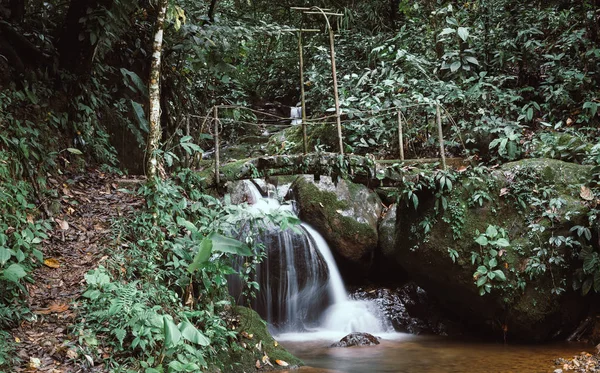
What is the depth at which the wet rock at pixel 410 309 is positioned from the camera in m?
8.89

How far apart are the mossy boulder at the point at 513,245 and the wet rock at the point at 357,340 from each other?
1.43m

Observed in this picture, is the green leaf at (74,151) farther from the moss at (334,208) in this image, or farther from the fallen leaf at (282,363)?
the moss at (334,208)

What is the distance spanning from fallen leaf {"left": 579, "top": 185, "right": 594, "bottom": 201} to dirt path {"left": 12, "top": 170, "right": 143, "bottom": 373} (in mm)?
6130

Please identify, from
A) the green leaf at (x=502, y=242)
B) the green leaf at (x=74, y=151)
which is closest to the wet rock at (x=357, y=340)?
the green leaf at (x=502, y=242)

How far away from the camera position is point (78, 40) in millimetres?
7289

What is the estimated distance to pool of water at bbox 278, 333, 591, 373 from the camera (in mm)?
6352

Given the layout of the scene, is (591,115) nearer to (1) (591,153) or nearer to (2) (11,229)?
(1) (591,153)

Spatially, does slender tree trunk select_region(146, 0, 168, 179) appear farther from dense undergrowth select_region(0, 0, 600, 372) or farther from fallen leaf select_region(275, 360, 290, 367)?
fallen leaf select_region(275, 360, 290, 367)

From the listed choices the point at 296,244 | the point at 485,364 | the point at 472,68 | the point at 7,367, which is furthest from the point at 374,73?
the point at 7,367

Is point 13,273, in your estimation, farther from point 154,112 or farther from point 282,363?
point 282,363

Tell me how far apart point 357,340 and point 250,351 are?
2524 millimetres

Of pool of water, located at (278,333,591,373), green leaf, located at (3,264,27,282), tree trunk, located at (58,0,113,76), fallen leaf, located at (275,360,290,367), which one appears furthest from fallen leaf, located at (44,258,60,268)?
tree trunk, located at (58,0,113,76)

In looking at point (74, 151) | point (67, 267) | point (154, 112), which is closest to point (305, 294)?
point (74, 151)

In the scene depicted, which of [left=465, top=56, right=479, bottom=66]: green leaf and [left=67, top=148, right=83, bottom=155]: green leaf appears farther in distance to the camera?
[left=465, top=56, right=479, bottom=66]: green leaf
